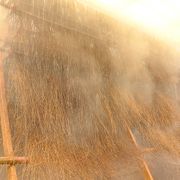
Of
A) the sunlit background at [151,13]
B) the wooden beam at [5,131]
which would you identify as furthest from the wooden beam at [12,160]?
the sunlit background at [151,13]

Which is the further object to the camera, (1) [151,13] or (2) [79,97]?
(1) [151,13]

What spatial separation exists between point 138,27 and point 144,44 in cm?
14

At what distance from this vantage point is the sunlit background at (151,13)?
78.4 inches

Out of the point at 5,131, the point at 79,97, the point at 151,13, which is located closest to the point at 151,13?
the point at 151,13

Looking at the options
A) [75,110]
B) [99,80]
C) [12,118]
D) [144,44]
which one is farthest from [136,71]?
[12,118]

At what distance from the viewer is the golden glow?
2008 millimetres

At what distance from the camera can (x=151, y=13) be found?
249 cm

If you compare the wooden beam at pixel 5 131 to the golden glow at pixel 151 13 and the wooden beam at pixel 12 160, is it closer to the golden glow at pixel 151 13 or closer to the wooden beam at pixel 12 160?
the wooden beam at pixel 12 160

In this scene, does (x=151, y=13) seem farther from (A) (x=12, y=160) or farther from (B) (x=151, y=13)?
(A) (x=12, y=160)

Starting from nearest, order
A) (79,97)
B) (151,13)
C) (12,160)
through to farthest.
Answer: (12,160), (79,97), (151,13)

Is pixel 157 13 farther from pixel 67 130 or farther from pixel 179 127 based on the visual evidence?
pixel 67 130

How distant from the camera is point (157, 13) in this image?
2.55 meters

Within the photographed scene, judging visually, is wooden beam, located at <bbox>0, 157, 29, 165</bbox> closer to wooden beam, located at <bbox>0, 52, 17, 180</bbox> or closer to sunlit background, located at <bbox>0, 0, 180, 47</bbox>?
wooden beam, located at <bbox>0, 52, 17, 180</bbox>

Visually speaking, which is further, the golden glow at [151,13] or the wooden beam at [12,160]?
the golden glow at [151,13]
